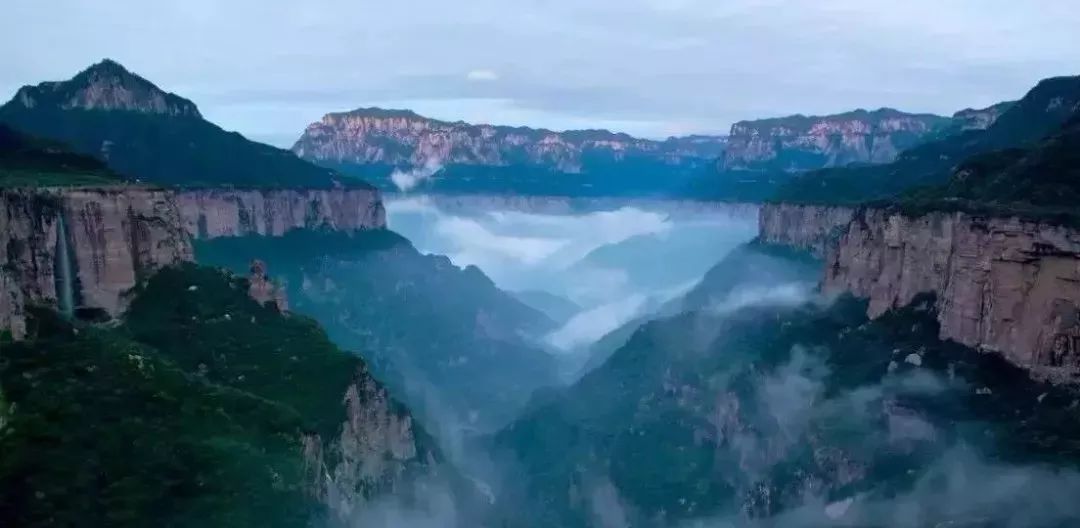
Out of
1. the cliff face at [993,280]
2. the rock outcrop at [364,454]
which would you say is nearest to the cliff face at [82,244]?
the rock outcrop at [364,454]

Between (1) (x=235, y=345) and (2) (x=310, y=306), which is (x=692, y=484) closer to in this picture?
(1) (x=235, y=345)

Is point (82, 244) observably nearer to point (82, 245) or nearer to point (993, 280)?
point (82, 245)

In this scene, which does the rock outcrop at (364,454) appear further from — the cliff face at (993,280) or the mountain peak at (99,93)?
the mountain peak at (99,93)

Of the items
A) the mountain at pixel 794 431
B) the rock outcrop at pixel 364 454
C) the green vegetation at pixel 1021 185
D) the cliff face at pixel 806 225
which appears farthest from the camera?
the cliff face at pixel 806 225

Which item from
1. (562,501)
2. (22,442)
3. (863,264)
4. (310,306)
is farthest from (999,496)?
(310,306)

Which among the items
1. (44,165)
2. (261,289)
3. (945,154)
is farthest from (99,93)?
(945,154)

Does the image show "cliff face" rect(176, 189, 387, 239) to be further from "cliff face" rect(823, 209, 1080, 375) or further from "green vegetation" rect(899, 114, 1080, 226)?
"green vegetation" rect(899, 114, 1080, 226)

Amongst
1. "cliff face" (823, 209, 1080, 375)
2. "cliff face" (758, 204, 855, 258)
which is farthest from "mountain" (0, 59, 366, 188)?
"cliff face" (823, 209, 1080, 375)
